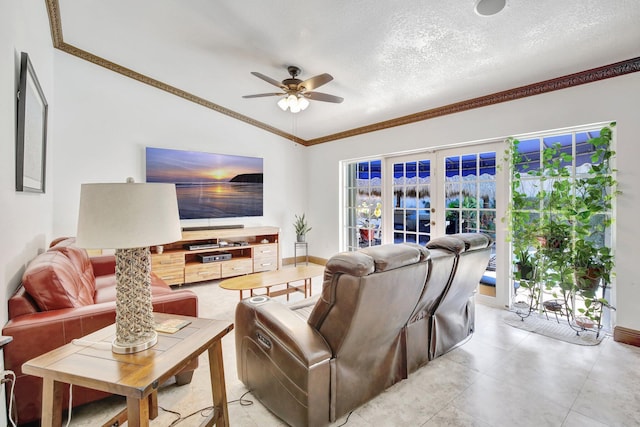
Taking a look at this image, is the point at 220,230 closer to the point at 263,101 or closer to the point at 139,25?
the point at 263,101

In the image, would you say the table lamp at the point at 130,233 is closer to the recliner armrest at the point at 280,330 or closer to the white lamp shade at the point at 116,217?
the white lamp shade at the point at 116,217

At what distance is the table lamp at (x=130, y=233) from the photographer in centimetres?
116

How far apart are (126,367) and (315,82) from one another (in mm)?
2711

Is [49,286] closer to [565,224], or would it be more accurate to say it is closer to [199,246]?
[199,246]

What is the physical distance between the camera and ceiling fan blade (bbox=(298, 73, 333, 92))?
2842mm

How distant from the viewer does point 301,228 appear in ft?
19.3

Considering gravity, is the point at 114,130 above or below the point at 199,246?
above

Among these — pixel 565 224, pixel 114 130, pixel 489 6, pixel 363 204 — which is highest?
pixel 489 6

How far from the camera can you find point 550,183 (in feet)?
10.6

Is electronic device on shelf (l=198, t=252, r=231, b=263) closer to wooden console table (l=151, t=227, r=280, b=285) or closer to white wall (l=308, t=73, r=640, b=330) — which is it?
wooden console table (l=151, t=227, r=280, b=285)

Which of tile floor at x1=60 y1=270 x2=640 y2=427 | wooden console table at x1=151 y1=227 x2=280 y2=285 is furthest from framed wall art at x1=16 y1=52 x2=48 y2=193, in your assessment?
wooden console table at x1=151 y1=227 x2=280 y2=285

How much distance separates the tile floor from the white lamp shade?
1.17 meters

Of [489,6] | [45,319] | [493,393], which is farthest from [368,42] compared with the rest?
[45,319]

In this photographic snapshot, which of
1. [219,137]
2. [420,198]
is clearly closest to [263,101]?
[219,137]
